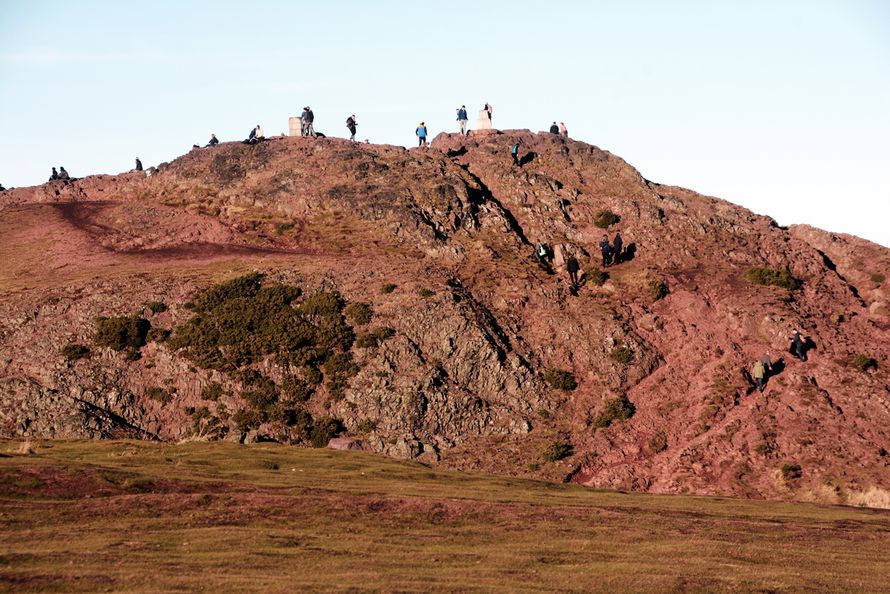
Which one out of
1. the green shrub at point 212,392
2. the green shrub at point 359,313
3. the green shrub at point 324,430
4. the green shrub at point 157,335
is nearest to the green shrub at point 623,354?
the green shrub at point 359,313

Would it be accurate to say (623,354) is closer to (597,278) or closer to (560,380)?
(560,380)

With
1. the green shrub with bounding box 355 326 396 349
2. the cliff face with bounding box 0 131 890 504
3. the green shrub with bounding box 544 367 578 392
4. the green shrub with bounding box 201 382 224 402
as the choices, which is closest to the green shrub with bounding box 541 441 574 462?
the cliff face with bounding box 0 131 890 504

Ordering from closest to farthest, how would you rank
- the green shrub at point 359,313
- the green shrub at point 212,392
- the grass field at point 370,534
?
1. the grass field at point 370,534
2. the green shrub at point 212,392
3. the green shrub at point 359,313

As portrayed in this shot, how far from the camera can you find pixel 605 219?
9956 centimetres

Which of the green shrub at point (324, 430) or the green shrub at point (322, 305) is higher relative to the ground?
the green shrub at point (322, 305)

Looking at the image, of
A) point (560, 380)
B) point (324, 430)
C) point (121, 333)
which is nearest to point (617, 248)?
point (560, 380)

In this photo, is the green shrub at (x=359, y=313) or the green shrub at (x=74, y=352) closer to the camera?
the green shrub at (x=74, y=352)

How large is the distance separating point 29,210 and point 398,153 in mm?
44675

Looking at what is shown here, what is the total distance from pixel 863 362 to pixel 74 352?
6504 centimetres

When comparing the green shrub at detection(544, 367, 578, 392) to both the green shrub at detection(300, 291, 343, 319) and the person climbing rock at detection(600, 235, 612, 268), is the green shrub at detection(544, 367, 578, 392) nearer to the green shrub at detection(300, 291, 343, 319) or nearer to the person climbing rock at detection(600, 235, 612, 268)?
the person climbing rock at detection(600, 235, 612, 268)

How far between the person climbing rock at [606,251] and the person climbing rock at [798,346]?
67.7ft

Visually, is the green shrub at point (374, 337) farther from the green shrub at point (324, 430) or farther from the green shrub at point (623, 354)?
the green shrub at point (623, 354)

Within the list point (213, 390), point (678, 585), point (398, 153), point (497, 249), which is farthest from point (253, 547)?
point (398, 153)

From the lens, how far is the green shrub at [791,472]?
63000 mm
